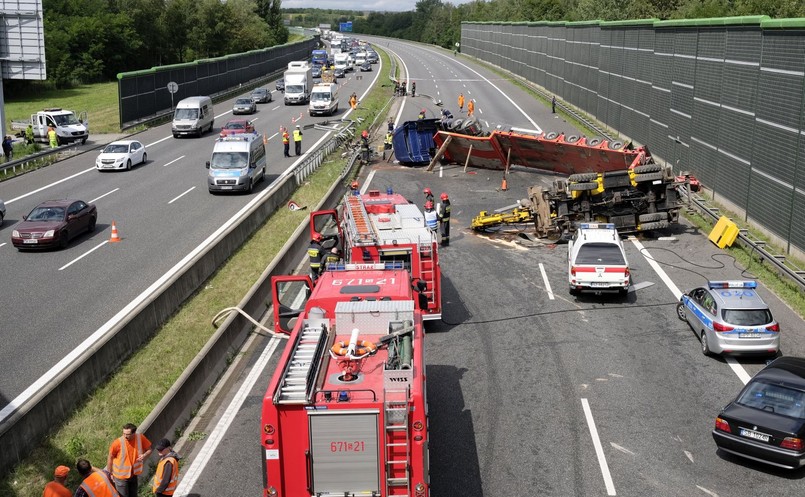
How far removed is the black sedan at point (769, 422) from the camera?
549 inches

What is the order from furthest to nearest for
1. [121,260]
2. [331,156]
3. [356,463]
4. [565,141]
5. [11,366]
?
[331,156] → [565,141] → [121,260] → [11,366] → [356,463]

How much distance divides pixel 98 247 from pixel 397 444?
21.7 meters

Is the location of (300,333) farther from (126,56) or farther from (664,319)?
(126,56)

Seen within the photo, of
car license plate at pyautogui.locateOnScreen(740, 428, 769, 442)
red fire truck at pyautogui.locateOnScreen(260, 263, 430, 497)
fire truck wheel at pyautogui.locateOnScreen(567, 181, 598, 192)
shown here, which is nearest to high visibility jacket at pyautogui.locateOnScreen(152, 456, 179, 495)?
red fire truck at pyautogui.locateOnScreen(260, 263, 430, 497)

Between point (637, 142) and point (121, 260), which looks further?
point (637, 142)

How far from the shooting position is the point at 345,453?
36.6 ft

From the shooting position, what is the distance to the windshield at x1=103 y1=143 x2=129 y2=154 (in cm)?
4603

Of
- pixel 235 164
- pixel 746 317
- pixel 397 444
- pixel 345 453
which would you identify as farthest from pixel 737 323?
pixel 235 164

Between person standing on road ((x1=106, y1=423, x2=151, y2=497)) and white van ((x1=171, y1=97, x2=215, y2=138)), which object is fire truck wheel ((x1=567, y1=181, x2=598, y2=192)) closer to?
person standing on road ((x1=106, y1=423, x2=151, y2=497))

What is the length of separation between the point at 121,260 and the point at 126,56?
8798 cm

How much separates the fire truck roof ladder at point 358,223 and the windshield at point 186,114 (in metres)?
35.9

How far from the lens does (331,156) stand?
47.9m

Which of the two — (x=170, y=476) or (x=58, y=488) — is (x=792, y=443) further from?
(x=58, y=488)

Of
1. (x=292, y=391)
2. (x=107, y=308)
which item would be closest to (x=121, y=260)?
(x=107, y=308)
